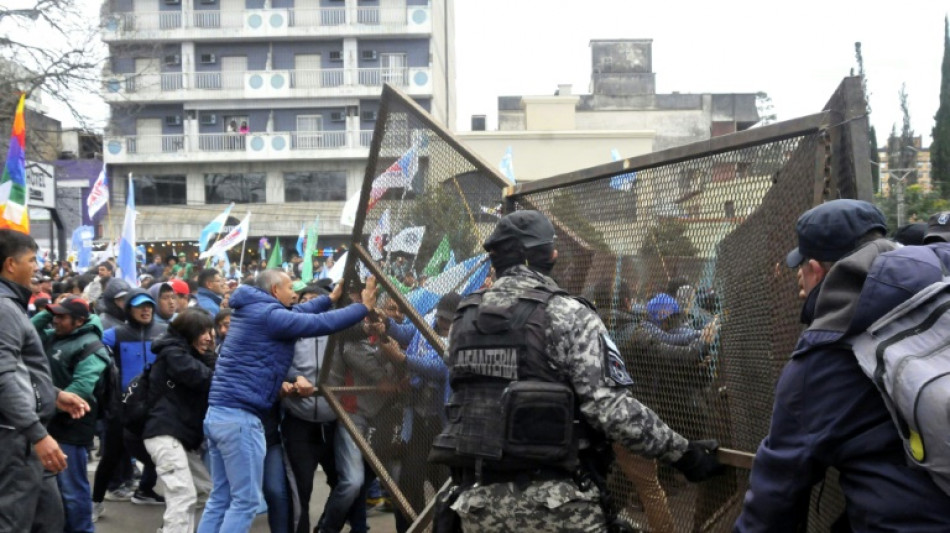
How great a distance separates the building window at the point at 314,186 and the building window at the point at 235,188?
4.14ft

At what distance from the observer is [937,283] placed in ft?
7.48

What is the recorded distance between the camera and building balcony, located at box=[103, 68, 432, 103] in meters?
44.8

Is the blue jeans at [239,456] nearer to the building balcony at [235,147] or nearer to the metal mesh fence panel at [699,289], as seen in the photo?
the metal mesh fence panel at [699,289]

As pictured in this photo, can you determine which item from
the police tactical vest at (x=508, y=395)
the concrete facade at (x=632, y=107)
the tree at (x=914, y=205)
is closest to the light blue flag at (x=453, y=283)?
the police tactical vest at (x=508, y=395)

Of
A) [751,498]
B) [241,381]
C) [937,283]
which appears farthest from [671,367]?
[241,381]

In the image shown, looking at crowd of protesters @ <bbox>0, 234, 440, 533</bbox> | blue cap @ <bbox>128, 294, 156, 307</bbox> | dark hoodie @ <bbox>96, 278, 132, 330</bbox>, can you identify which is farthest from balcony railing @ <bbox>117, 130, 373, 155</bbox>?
crowd of protesters @ <bbox>0, 234, 440, 533</bbox>

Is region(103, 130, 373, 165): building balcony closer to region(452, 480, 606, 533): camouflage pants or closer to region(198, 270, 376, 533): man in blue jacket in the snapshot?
region(198, 270, 376, 533): man in blue jacket

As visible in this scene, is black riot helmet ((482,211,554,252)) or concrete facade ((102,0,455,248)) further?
concrete facade ((102,0,455,248))

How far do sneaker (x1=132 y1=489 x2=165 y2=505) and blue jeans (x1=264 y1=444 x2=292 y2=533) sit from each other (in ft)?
7.92

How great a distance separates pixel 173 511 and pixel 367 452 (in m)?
1.55

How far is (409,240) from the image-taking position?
523cm

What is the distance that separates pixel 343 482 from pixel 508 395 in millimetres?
3418

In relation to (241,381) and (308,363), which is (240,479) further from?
(308,363)

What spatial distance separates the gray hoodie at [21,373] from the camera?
4625 mm
